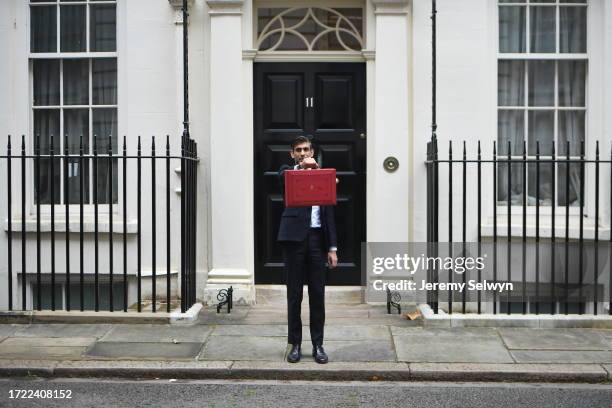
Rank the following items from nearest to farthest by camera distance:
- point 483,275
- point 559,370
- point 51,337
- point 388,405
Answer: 1. point 388,405
2. point 559,370
3. point 51,337
4. point 483,275

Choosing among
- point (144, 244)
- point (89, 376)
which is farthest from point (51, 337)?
point (144, 244)

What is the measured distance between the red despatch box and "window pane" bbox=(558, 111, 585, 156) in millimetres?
3590

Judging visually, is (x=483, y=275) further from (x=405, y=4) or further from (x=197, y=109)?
(x=197, y=109)

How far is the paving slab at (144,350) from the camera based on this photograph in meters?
6.82

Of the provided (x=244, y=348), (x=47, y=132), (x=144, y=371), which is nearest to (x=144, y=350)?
(x=144, y=371)

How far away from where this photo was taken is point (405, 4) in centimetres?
865

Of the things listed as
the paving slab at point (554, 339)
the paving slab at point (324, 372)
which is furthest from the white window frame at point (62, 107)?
the paving slab at point (554, 339)

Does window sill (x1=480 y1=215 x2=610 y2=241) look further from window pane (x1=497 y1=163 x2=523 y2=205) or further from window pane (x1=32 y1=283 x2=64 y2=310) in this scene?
window pane (x1=32 y1=283 x2=64 y2=310)

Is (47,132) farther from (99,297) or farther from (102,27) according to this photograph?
(99,297)

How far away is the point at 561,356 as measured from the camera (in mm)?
6805

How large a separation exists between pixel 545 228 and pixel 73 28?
5747mm

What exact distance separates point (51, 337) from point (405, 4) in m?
4.97

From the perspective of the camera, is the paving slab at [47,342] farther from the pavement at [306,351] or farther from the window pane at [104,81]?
the window pane at [104,81]

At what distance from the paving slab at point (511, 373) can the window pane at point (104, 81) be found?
4.81 meters
